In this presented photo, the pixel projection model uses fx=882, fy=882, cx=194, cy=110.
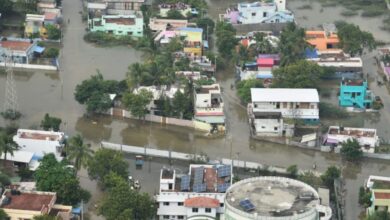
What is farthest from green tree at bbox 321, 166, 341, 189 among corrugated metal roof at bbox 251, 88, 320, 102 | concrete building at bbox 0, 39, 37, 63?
concrete building at bbox 0, 39, 37, 63

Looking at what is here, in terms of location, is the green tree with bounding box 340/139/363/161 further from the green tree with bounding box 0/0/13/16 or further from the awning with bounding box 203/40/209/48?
the green tree with bounding box 0/0/13/16

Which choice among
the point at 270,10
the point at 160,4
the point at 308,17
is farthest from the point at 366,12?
the point at 160,4

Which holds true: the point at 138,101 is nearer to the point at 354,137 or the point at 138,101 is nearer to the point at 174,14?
the point at 354,137

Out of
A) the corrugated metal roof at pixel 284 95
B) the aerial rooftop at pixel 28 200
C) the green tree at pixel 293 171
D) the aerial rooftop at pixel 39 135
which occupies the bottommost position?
the aerial rooftop at pixel 28 200

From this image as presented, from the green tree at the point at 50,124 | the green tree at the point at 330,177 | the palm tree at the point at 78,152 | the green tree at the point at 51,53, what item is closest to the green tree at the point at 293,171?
the green tree at the point at 330,177

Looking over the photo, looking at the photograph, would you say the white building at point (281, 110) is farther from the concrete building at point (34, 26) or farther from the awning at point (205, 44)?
the concrete building at point (34, 26)

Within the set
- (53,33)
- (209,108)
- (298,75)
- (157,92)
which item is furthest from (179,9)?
(209,108)
